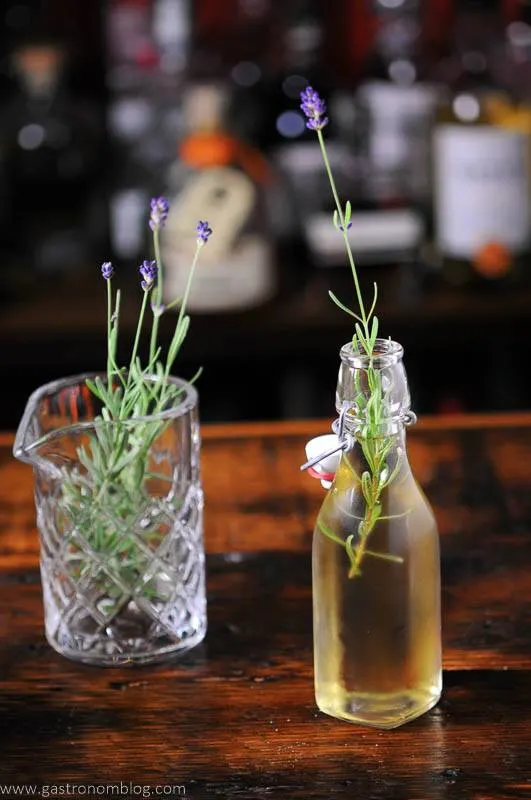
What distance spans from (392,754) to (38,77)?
4.30 ft

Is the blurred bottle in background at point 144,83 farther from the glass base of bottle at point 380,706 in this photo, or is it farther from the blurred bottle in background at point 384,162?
the glass base of bottle at point 380,706

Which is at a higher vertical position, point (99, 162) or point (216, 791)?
point (99, 162)

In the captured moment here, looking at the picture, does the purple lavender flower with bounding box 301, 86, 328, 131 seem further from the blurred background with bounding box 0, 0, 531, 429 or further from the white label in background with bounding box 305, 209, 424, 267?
the white label in background with bounding box 305, 209, 424, 267

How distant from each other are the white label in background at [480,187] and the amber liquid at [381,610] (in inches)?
38.9

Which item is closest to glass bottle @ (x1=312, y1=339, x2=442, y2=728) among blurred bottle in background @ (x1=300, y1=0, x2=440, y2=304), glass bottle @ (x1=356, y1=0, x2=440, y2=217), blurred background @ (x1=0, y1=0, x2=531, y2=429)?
blurred background @ (x1=0, y1=0, x2=531, y2=429)

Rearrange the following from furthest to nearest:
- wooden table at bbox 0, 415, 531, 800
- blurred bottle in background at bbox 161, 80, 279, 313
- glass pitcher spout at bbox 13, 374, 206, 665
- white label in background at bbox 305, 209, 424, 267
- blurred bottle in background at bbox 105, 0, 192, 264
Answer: blurred bottle in background at bbox 105, 0, 192, 264, white label in background at bbox 305, 209, 424, 267, blurred bottle in background at bbox 161, 80, 279, 313, glass pitcher spout at bbox 13, 374, 206, 665, wooden table at bbox 0, 415, 531, 800

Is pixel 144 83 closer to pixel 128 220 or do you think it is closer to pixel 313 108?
pixel 128 220

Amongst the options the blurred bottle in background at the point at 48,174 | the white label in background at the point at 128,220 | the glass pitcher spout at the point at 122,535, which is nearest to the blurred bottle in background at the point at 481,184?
the white label in background at the point at 128,220

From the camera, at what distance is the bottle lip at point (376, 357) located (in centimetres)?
68

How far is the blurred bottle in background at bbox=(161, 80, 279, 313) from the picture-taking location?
1.60 m

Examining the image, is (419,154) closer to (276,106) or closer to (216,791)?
(276,106)

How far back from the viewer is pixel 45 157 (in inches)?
73.9

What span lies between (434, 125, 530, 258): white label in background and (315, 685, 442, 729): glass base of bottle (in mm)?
1020

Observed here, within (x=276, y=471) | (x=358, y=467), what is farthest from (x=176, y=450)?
(x=276, y=471)
